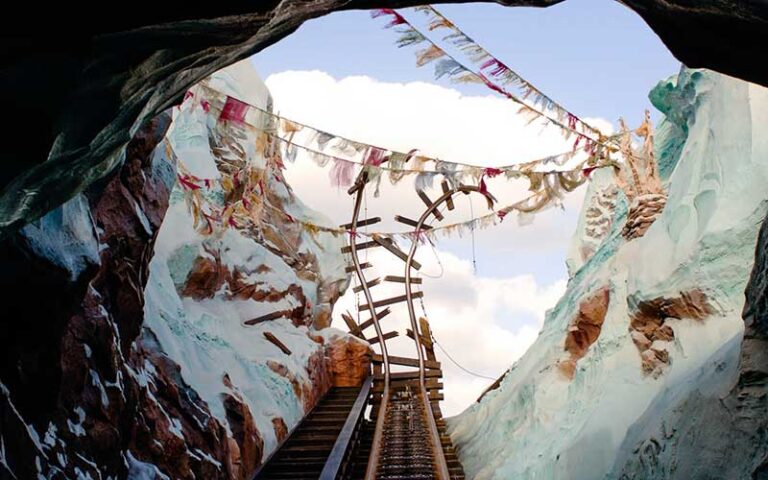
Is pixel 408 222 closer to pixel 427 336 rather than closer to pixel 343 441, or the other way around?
pixel 427 336

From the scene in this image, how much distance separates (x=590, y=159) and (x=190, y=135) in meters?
12.3

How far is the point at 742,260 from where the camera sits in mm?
5836

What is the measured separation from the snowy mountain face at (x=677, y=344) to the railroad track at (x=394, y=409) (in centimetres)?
90

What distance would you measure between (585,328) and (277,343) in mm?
5713

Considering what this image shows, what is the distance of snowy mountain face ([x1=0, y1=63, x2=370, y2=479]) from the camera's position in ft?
13.1

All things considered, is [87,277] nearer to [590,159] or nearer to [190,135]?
[590,159]

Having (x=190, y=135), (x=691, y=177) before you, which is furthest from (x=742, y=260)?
(x=190, y=135)

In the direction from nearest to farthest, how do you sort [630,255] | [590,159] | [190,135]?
[630,255], [590,159], [190,135]

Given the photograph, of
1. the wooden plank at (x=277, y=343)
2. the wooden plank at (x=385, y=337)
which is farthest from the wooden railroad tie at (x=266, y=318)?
the wooden plank at (x=385, y=337)

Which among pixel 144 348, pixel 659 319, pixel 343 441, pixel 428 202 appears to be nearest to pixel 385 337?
pixel 428 202

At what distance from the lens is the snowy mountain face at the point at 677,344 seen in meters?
4.38

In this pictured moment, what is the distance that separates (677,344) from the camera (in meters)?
6.25

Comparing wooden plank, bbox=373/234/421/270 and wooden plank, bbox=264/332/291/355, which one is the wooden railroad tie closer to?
wooden plank, bbox=264/332/291/355

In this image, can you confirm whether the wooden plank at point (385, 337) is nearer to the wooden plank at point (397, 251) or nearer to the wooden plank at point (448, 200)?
the wooden plank at point (397, 251)
